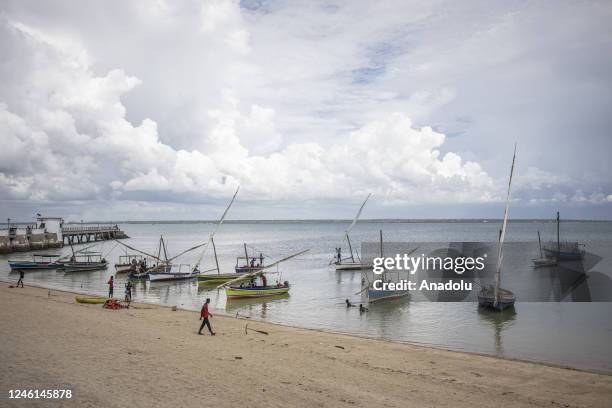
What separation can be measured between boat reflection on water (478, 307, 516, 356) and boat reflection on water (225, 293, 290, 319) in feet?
49.6

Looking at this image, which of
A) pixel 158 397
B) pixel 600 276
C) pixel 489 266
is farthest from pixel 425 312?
pixel 489 266

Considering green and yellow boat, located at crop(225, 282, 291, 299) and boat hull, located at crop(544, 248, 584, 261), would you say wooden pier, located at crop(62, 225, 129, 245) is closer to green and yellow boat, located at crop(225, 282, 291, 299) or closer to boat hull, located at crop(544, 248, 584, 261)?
green and yellow boat, located at crop(225, 282, 291, 299)

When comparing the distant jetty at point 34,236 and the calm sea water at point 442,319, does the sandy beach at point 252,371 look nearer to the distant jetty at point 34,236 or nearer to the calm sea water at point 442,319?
the calm sea water at point 442,319

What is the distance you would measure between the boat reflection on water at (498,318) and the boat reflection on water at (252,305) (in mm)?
15104

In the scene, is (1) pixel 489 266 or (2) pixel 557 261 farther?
(1) pixel 489 266

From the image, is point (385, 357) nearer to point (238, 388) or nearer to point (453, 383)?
point (453, 383)

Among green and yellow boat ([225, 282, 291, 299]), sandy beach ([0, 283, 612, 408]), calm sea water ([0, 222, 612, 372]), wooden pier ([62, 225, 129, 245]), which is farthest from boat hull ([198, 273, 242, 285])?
wooden pier ([62, 225, 129, 245])

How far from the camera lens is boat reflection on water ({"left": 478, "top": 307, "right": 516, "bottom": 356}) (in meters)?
24.5

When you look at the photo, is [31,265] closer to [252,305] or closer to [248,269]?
[248,269]

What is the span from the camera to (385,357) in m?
18.4

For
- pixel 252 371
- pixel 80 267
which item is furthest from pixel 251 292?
pixel 80 267

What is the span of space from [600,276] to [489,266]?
15563 millimetres

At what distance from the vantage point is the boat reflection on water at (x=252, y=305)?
30.8 meters
